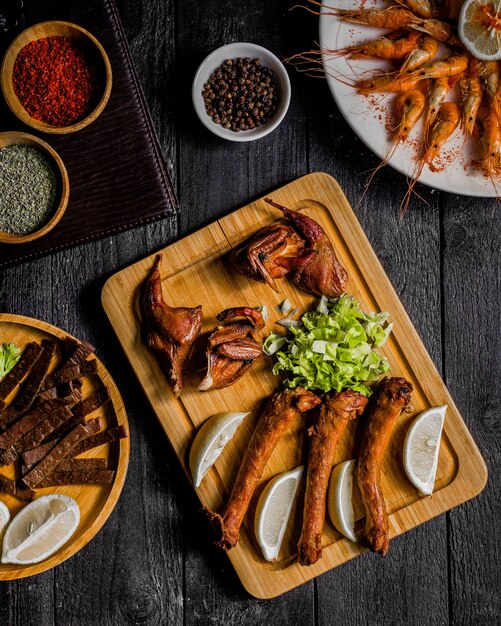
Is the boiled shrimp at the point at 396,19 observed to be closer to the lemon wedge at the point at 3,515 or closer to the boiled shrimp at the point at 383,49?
the boiled shrimp at the point at 383,49

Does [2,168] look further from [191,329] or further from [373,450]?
[373,450]

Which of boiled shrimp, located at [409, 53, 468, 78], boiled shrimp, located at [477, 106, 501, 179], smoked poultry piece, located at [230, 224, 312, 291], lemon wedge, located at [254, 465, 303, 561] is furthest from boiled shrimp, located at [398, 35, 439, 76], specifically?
lemon wedge, located at [254, 465, 303, 561]

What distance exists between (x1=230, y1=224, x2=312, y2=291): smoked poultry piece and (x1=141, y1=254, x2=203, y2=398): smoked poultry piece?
0.93 ft

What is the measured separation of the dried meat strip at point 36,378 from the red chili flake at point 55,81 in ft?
3.18

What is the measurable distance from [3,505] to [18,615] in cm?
56

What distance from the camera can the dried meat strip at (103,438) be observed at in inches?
106

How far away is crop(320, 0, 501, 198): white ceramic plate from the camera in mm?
2641

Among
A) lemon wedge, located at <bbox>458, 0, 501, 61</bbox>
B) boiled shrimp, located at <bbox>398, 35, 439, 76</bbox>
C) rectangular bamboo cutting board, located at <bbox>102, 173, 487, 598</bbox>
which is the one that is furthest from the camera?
rectangular bamboo cutting board, located at <bbox>102, 173, 487, 598</bbox>

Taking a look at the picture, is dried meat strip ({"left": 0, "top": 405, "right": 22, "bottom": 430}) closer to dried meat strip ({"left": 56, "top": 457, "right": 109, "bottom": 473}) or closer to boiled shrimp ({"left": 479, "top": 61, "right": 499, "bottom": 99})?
dried meat strip ({"left": 56, "top": 457, "right": 109, "bottom": 473})

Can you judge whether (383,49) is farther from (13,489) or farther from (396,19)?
(13,489)

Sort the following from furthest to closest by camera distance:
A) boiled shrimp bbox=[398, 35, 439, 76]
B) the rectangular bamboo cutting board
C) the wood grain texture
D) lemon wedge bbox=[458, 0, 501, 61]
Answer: the wood grain texture < the rectangular bamboo cutting board < boiled shrimp bbox=[398, 35, 439, 76] < lemon wedge bbox=[458, 0, 501, 61]

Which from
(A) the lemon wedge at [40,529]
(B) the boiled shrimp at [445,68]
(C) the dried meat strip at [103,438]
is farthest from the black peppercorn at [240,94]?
(A) the lemon wedge at [40,529]

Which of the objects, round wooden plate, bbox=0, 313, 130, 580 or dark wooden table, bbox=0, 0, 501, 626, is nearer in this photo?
round wooden plate, bbox=0, 313, 130, 580

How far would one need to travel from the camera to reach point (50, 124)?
261 cm
